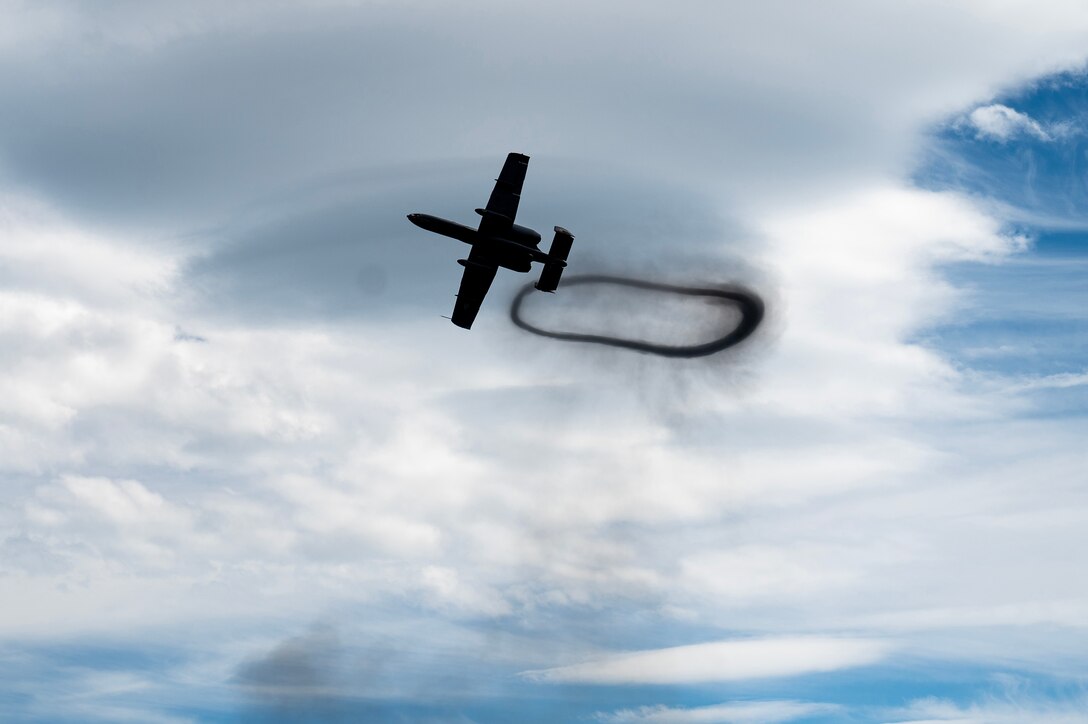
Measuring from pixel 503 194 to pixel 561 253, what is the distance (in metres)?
9.44

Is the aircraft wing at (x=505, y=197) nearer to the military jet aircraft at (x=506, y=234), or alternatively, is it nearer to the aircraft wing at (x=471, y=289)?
the military jet aircraft at (x=506, y=234)

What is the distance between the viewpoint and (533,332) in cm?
17862

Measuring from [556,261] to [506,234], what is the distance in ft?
22.0

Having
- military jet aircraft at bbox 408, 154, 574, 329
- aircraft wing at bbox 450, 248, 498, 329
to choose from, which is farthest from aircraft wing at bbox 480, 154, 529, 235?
aircraft wing at bbox 450, 248, 498, 329

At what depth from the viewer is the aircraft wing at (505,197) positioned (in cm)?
16375

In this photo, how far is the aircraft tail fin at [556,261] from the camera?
166125mm

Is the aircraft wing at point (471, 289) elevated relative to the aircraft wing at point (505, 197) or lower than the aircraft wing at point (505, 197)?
lower

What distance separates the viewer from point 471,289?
17125 cm

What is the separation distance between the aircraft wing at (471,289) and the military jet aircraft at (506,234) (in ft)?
3.41

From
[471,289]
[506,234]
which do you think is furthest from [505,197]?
[471,289]

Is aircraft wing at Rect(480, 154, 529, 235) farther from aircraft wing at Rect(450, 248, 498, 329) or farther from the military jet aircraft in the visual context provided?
A: aircraft wing at Rect(450, 248, 498, 329)

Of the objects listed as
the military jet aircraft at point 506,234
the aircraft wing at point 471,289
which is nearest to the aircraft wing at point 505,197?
the military jet aircraft at point 506,234

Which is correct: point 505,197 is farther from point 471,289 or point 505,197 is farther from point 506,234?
point 471,289

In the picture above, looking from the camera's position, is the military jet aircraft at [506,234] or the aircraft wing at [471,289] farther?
the aircraft wing at [471,289]
